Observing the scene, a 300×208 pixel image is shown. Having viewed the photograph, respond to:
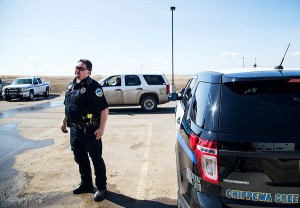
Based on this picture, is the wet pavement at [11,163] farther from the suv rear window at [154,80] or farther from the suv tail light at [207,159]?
the suv rear window at [154,80]

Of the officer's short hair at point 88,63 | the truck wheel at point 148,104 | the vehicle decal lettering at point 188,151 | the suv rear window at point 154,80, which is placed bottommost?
the truck wheel at point 148,104

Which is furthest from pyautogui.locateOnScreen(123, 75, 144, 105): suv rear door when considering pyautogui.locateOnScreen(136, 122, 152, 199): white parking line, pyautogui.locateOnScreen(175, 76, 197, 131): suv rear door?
pyautogui.locateOnScreen(175, 76, 197, 131): suv rear door

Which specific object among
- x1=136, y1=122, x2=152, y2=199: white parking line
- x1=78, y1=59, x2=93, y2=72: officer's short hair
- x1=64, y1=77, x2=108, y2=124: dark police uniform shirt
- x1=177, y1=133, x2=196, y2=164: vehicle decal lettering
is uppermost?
x1=78, y1=59, x2=93, y2=72: officer's short hair

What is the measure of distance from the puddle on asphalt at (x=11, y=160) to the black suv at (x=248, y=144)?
3166 mm

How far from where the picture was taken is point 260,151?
2158 mm

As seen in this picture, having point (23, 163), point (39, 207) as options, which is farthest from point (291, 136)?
point (23, 163)

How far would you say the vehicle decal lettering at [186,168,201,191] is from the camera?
2.44 m

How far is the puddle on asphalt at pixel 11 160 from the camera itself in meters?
4.47

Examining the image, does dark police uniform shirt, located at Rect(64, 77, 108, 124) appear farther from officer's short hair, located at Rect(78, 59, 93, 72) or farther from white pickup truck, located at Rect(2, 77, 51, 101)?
white pickup truck, located at Rect(2, 77, 51, 101)

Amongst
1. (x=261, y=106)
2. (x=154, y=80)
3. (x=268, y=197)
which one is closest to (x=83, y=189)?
(x=268, y=197)

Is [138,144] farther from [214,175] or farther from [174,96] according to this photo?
[214,175]

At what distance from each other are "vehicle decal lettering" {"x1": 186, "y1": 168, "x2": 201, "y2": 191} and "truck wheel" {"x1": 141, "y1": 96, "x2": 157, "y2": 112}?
36.0 ft

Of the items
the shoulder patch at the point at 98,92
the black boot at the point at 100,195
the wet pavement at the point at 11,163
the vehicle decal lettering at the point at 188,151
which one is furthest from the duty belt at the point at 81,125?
the vehicle decal lettering at the point at 188,151

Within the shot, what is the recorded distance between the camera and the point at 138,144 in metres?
7.56
